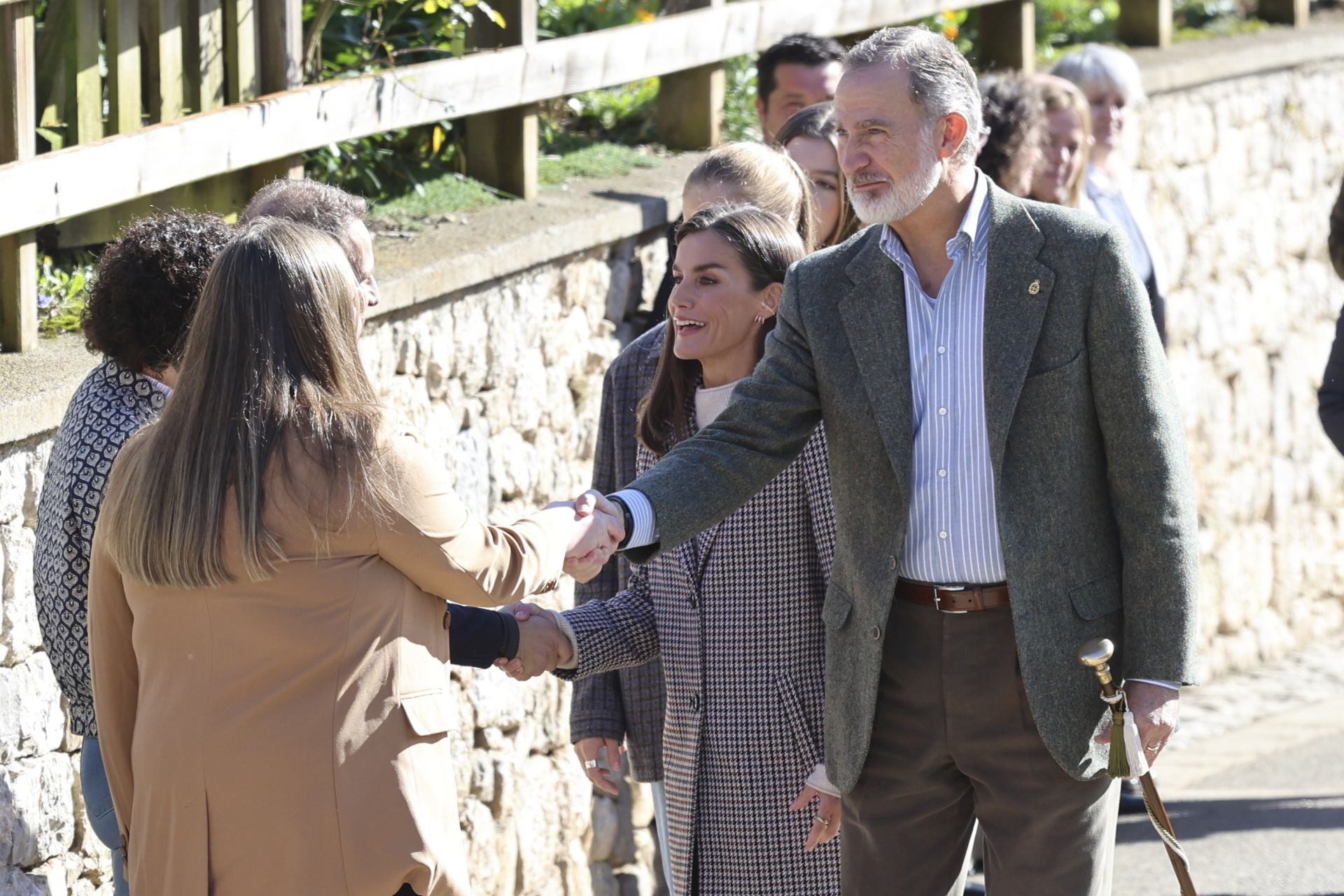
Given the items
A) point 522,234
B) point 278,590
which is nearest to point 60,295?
point 522,234

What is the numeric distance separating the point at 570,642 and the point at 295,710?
40.2 inches

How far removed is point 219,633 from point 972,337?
1423 mm

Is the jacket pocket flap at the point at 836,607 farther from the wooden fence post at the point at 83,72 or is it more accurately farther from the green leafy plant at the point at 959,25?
the green leafy plant at the point at 959,25

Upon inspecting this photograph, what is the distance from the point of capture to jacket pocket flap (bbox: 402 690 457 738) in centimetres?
283

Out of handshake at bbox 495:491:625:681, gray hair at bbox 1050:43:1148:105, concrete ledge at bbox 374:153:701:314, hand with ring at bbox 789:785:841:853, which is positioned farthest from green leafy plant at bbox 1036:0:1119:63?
hand with ring at bbox 789:785:841:853

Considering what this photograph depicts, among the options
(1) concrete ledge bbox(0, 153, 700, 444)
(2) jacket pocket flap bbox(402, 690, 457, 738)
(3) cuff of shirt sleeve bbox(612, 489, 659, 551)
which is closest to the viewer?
(2) jacket pocket flap bbox(402, 690, 457, 738)

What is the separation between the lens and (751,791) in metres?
3.61

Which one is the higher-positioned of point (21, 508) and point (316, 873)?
point (21, 508)

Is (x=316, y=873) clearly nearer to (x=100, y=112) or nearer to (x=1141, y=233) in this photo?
(x=100, y=112)

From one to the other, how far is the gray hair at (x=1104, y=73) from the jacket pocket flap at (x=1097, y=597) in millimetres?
3927

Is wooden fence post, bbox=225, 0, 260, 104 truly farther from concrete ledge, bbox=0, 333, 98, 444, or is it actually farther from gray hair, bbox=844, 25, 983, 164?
gray hair, bbox=844, 25, 983, 164

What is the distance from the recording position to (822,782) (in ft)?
11.6

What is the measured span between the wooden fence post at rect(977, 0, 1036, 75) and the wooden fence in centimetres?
201

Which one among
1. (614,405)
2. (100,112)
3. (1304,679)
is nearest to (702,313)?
(614,405)
